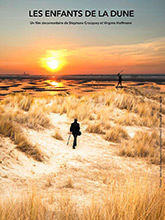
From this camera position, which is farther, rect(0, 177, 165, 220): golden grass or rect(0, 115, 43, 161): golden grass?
rect(0, 115, 43, 161): golden grass

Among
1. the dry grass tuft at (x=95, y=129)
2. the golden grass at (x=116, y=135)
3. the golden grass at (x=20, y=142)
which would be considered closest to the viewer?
the golden grass at (x=20, y=142)

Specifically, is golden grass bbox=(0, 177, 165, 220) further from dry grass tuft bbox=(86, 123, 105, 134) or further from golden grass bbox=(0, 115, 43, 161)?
dry grass tuft bbox=(86, 123, 105, 134)

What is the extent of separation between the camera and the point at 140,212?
7.65 ft

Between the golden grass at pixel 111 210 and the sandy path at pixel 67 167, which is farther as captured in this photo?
the sandy path at pixel 67 167

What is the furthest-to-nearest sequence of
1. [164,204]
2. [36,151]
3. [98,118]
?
1. [98,118]
2. [36,151]
3. [164,204]

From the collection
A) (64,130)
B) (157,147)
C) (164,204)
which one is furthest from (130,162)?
(164,204)

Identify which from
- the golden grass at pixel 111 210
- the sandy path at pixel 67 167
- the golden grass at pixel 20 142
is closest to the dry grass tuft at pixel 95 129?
the sandy path at pixel 67 167

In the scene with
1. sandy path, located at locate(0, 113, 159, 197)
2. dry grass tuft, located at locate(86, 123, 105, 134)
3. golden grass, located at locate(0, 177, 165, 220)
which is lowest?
sandy path, located at locate(0, 113, 159, 197)

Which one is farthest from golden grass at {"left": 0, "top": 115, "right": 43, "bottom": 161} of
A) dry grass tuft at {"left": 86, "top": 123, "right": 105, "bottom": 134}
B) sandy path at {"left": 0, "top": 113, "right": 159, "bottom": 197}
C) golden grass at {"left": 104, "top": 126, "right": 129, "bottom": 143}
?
dry grass tuft at {"left": 86, "top": 123, "right": 105, "bottom": 134}

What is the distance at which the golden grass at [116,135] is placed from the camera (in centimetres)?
952

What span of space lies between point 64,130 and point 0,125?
3.75m

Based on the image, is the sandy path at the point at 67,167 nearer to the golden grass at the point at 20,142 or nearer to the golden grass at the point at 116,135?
the golden grass at the point at 20,142

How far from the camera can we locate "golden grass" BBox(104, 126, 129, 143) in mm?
9523

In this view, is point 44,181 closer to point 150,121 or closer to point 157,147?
point 157,147
